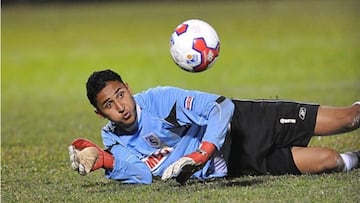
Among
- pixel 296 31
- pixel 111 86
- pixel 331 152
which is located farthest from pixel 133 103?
pixel 296 31

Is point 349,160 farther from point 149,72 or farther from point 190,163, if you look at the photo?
point 149,72

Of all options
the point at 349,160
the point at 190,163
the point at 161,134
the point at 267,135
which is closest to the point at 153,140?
the point at 161,134

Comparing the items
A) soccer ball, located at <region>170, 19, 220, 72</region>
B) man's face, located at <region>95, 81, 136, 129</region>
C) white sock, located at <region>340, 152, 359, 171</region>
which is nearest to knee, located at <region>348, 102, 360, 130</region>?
white sock, located at <region>340, 152, 359, 171</region>

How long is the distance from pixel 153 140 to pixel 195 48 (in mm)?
1115

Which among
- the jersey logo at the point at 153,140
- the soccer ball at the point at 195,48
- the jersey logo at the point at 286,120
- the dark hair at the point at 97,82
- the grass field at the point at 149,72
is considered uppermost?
the soccer ball at the point at 195,48

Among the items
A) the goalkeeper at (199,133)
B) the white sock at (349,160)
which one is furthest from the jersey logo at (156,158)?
the white sock at (349,160)

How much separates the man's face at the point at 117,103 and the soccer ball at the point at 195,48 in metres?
1.07

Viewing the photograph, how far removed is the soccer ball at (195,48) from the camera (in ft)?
27.1

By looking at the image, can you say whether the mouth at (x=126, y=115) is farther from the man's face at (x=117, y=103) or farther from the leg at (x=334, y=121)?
the leg at (x=334, y=121)

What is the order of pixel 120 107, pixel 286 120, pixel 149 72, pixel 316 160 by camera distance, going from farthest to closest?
→ 1. pixel 149 72
2. pixel 286 120
3. pixel 316 160
4. pixel 120 107

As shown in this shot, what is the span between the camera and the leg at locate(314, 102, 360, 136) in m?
7.71

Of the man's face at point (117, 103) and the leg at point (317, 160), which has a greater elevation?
the man's face at point (117, 103)

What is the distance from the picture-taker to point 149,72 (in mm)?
21969

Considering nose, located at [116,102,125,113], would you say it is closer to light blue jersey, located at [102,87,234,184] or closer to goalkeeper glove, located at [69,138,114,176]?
light blue jersey, located at [102,87,234,184]
